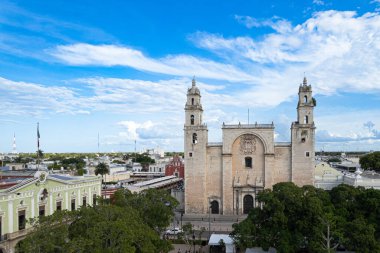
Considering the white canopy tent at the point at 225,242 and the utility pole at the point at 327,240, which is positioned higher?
the utility pole at the point at 327,240

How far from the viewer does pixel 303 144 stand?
49969 mm

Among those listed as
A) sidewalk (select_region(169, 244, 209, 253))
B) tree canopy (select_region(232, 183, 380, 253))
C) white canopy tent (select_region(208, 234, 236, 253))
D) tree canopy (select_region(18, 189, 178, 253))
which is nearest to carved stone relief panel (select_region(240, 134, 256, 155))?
sidewalk (select_region(169, 244, 209, 253))

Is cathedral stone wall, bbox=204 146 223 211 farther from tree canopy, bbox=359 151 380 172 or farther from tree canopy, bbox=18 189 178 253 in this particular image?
tree canopy, bbox=359 151 380 172

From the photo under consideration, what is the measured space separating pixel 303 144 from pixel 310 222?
24.2 m

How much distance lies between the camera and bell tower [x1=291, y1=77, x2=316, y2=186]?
4972 centimetres

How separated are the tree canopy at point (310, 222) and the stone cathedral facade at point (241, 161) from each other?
19.9m

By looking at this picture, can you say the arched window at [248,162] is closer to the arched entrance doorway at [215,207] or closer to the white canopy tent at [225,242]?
the arched entrance doorway at [215,207]

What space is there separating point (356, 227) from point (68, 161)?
341ft

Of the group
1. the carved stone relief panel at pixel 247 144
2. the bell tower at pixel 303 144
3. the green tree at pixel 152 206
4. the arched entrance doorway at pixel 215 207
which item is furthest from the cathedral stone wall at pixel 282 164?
the green tree at pixel 152 206

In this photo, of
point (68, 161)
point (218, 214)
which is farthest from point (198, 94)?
point (68, 161)

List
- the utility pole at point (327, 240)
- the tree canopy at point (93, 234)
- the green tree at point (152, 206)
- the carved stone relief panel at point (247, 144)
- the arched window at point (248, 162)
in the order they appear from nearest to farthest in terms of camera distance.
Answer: the tree canopy at point (93, 234)
the utility pole at point (327, 240)
the green tree at point (152, 206)
the carved stone relief panel at point (247, 144)
the arched window at point (248, 162)

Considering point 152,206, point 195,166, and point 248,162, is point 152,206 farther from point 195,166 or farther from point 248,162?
point 248,162

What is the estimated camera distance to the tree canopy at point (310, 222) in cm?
2561

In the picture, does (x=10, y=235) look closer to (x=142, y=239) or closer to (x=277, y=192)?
(x=142, y=239)
